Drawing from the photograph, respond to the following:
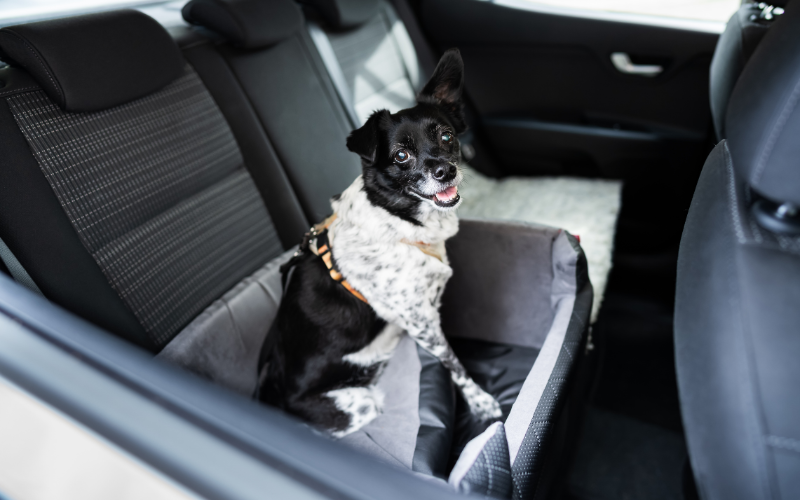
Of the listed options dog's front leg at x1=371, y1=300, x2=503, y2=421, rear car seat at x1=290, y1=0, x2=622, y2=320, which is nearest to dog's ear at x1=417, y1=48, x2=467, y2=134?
rear car seat at x1=290, y1=0, x2=622, y2=320

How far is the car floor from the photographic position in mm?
1831

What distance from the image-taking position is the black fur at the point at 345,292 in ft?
5.55

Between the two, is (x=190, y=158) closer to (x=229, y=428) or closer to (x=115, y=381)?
(x=115, y=381)

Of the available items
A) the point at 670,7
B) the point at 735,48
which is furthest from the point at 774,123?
the point at 670,7

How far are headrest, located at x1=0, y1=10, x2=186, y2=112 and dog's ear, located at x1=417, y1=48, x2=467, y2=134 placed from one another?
A: 926mm

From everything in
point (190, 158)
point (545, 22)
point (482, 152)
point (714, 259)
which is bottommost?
point (482, 152)

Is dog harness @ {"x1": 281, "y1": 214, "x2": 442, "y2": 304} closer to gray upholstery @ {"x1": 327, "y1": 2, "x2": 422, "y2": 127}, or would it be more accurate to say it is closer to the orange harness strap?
the orange harness strap

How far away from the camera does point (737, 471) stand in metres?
0.86

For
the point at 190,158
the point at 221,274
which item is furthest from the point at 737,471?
the point at 190,158

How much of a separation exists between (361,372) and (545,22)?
7.17 feet

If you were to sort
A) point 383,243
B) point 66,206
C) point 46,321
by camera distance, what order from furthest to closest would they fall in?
point 383,243 < point 66,206 < point 46,321

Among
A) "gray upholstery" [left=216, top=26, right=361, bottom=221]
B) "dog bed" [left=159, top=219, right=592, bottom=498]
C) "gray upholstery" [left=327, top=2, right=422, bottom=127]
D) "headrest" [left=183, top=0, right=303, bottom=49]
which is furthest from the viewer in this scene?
"gray upholstery" [left=327, top=2, right=422, bottom=127]

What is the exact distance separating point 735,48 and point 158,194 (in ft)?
6.82

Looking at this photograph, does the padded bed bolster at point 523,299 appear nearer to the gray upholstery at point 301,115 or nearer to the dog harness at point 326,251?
the dog harness at point 326,251
